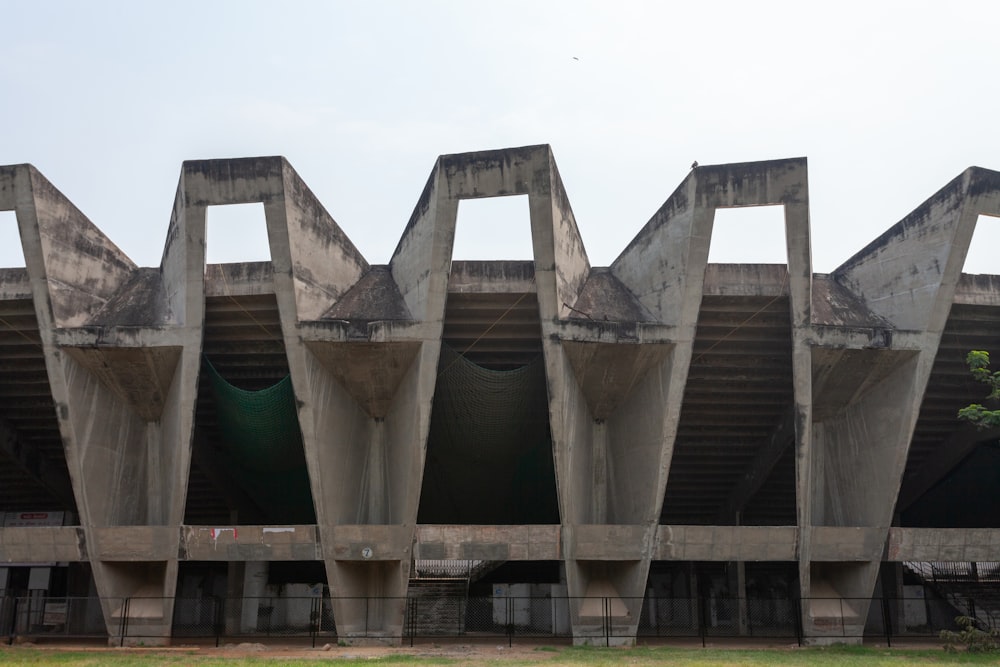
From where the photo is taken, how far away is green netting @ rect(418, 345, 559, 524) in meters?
24.7

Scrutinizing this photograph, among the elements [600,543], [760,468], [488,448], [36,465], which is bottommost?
[600,543]

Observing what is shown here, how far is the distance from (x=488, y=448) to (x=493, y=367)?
8.82 ft

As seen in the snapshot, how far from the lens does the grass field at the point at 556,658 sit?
1911 centimetres

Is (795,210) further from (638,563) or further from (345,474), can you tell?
(345,474)

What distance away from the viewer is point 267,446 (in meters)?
26.2

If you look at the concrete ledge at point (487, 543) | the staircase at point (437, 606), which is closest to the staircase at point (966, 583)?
the staircase at point (437, 606)

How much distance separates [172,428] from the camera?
24734 mm

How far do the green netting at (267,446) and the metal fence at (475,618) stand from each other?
359cm

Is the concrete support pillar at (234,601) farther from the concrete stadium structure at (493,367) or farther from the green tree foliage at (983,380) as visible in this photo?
the green tree foliage at (983,380)

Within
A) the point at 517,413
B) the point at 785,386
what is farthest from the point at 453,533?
the point at 785,386

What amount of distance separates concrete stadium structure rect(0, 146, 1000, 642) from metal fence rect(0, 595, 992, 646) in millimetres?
185

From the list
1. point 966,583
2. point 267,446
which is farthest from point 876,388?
point 267,446

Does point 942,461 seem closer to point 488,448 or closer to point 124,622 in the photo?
point 488,448

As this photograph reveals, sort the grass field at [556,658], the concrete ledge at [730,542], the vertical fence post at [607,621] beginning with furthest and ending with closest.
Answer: the concrete ledge at [730,542]
the vertical fence post at [607,621]
the grass field at [556,658]
